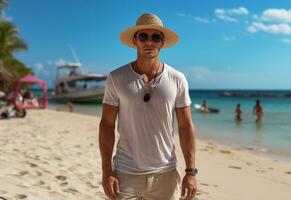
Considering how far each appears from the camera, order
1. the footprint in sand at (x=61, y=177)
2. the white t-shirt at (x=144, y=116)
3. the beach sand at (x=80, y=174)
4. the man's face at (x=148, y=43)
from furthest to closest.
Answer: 1. the footprint in sand at (x=61, y=177)
2. the beach sand at (x=80, y=174)
3. the man's face at (x=148, y=43)
4. the white t-shirt at (x=144, y=116)

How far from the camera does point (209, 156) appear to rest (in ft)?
31.4

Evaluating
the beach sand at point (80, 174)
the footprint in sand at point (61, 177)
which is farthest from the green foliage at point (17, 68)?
the footprint in sand at point (61, 177)

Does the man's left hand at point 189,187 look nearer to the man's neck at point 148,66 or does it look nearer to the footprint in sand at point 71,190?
the man's neck at point 148,66

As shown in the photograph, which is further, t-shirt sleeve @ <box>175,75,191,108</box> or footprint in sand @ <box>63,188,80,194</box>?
footprint in sand @ <box>63,188,80,194</box>

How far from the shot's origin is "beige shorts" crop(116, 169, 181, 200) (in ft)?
7.18

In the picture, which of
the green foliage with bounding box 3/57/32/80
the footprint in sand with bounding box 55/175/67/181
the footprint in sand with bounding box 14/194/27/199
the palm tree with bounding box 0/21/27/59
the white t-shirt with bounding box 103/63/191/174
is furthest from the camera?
the green foliage with bounding box 3/57/32/80

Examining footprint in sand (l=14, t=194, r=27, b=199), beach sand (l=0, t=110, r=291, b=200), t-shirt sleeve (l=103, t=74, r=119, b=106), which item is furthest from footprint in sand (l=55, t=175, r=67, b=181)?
t-shirt sleeve (l=103, t=74, r=119, b=106)

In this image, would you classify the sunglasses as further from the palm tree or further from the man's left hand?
the palm tree

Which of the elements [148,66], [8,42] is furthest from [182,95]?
[8,42]

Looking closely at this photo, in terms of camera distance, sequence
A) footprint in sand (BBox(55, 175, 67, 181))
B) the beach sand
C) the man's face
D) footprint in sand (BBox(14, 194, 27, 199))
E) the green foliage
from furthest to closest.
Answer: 1. the green foliage
2. footprint in sand (BBox(55, 175, 67, 181))
3. the beach sand
4. footprint in sand (BBox(14, 194, 27, 199))
5. the man's face

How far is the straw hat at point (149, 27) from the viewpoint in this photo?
7.41ft

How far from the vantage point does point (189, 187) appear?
2219mm

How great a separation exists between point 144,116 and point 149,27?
0.50 meters

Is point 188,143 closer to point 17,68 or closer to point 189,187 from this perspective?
point 189,187
